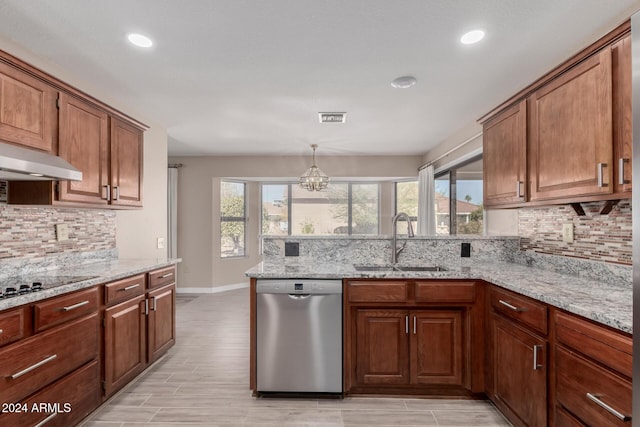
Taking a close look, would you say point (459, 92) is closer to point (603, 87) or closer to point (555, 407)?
point (603, 87)

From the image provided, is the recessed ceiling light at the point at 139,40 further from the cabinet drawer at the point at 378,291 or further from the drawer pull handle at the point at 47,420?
the drawer pull handle at the point at 47,420

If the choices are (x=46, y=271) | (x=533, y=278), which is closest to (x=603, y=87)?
(x=533, y=278)

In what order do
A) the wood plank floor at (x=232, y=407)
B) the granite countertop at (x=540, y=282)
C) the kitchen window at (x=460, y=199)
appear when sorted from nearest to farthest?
the granite countertop at (x=540, y=282), the wood plank floor at (x=232, y=407), the kitchen window at (x=460, y=199)

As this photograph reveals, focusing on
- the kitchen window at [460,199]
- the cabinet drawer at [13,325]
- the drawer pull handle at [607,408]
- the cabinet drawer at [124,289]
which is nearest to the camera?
the drawer pull handle at [607,408]

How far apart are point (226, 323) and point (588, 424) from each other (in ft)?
11.7

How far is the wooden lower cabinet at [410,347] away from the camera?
90.3 inches

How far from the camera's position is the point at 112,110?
268 cm

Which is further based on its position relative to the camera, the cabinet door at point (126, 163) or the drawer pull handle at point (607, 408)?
the cabinet door at point (126, 163)

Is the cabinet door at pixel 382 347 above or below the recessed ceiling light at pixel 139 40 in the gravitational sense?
below

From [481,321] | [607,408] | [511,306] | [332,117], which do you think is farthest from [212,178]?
[607,408]

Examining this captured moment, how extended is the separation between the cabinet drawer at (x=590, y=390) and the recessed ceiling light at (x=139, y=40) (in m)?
2.81

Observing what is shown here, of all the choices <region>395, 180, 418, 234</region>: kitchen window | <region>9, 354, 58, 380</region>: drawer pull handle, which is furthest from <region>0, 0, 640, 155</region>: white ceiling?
<region>395, 180, 418, 234</region>: kitchen window

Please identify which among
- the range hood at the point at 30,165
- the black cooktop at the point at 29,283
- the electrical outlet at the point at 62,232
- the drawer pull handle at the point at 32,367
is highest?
the range hood at the point at 30,165

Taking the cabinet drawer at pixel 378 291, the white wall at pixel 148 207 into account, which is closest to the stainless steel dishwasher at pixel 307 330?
the cabinet drawer at pixel 378 291
